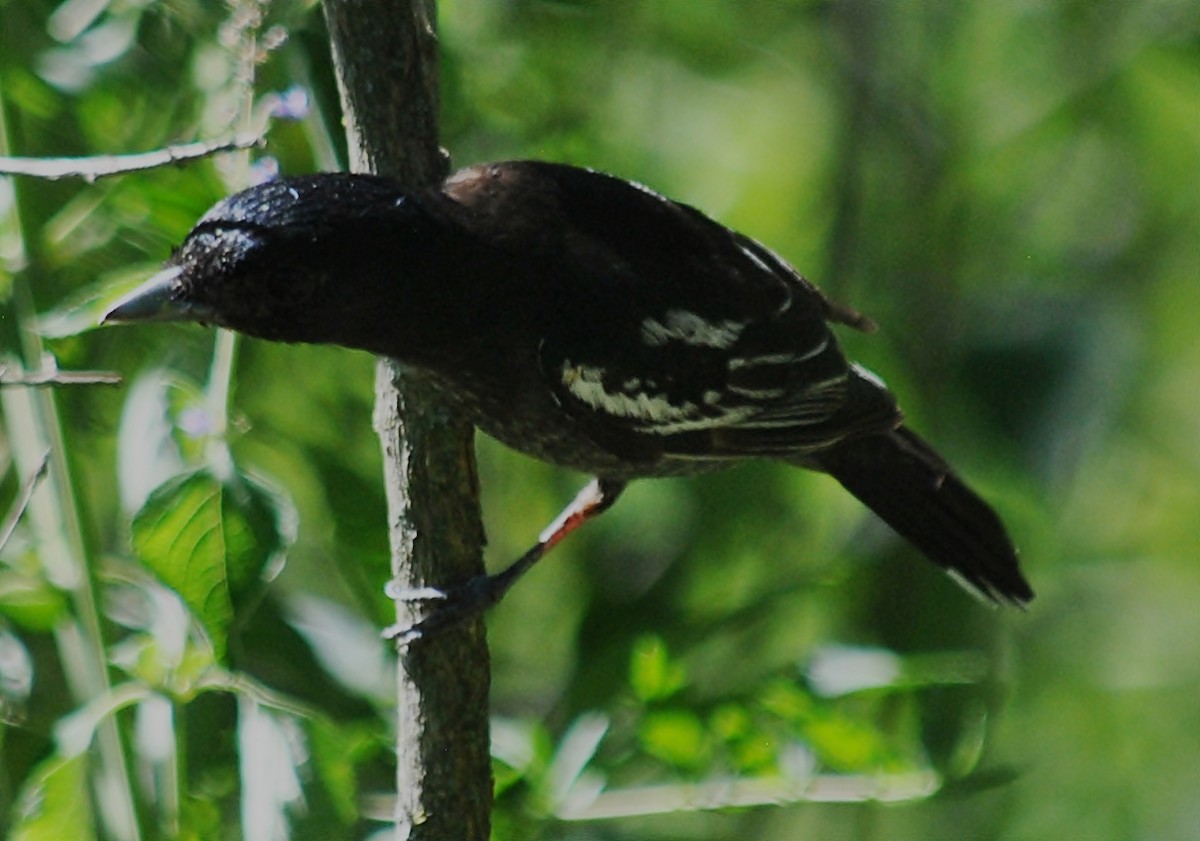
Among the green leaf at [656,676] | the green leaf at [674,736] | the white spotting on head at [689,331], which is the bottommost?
the green leaf at [674,736]

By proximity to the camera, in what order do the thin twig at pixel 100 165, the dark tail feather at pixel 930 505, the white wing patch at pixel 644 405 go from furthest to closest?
the dark tail feather at pixel 930 505
the white wing patch at pixel 644 405
the thin twig at pixel 100 165

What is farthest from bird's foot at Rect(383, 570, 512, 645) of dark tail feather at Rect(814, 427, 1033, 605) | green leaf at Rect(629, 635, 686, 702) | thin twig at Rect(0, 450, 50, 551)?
dark tail feather at Rect(814, 427, 1033, 605)

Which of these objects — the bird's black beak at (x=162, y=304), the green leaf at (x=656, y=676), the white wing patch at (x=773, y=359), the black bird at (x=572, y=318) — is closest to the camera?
the bird's black beak at (x=162, y=304)

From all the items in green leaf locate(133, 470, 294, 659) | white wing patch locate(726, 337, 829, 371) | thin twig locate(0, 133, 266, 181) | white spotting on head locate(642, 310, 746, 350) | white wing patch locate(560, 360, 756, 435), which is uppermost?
thin twig locate(0, 133, 266, 181)

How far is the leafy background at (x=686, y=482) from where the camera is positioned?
7.11 feet

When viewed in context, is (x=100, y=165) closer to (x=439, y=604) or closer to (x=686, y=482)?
(x=439, y=604)

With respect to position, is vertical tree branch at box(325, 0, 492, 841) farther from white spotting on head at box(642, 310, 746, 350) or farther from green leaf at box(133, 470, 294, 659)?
white spotting on head at box(642, 310, 746, 350)

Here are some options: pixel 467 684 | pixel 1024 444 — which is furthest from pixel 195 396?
pixel 1024 444

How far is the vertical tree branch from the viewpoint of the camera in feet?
7.19

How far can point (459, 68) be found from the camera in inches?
117

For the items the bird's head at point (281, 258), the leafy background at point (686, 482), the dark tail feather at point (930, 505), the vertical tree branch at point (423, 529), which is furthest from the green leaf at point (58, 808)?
the dark tail feather at point (930, 505)

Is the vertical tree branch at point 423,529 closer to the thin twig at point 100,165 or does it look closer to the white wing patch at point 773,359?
the thin twig at point 100,165

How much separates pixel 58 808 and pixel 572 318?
121 centimetres

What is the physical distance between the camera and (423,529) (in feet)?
7.41
